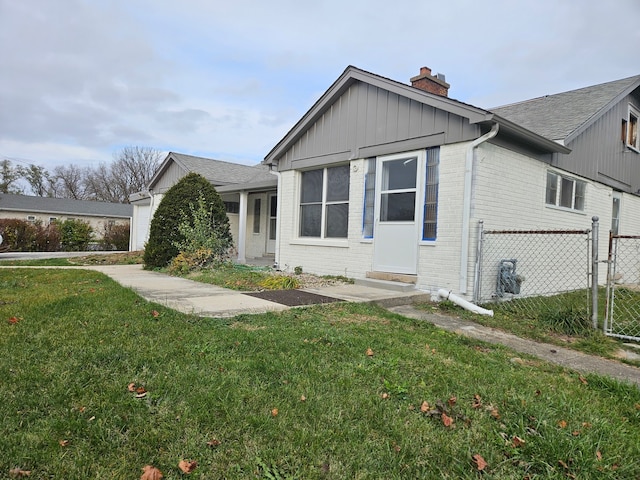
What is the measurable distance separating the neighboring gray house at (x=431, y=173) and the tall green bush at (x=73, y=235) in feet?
53.8

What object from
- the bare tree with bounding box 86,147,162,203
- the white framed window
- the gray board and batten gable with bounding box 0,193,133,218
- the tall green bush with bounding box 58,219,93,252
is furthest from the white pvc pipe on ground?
the bare tree with bounding box 86,147,162,203

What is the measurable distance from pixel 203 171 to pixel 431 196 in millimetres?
11590

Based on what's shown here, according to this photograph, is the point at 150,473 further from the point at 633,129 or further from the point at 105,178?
the point at 105,178

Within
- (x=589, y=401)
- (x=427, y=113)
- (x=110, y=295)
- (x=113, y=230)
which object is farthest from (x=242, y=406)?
(x=113, y=230)

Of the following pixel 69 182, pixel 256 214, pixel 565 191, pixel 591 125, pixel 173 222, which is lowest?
pixel 173 222

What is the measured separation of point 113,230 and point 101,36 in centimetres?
1467

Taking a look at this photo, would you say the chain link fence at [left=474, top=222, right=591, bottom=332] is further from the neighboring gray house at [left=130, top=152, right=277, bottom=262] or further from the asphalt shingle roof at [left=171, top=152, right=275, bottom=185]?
the asphalt shingle roof at [left=171, top=152, right=275, bottom=185]

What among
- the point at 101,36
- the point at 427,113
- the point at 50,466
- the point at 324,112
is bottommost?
the point at 50,466

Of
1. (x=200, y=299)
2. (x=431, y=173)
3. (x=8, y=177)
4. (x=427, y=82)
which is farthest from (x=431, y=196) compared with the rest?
(x=8, y=177)

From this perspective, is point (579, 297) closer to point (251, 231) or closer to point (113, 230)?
point (251, 231)

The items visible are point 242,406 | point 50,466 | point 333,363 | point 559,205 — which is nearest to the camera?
point 50,466

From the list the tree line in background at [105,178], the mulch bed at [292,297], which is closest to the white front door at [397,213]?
the mulch bed at [292,297]

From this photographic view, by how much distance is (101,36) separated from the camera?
445 inches

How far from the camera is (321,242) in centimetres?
934
